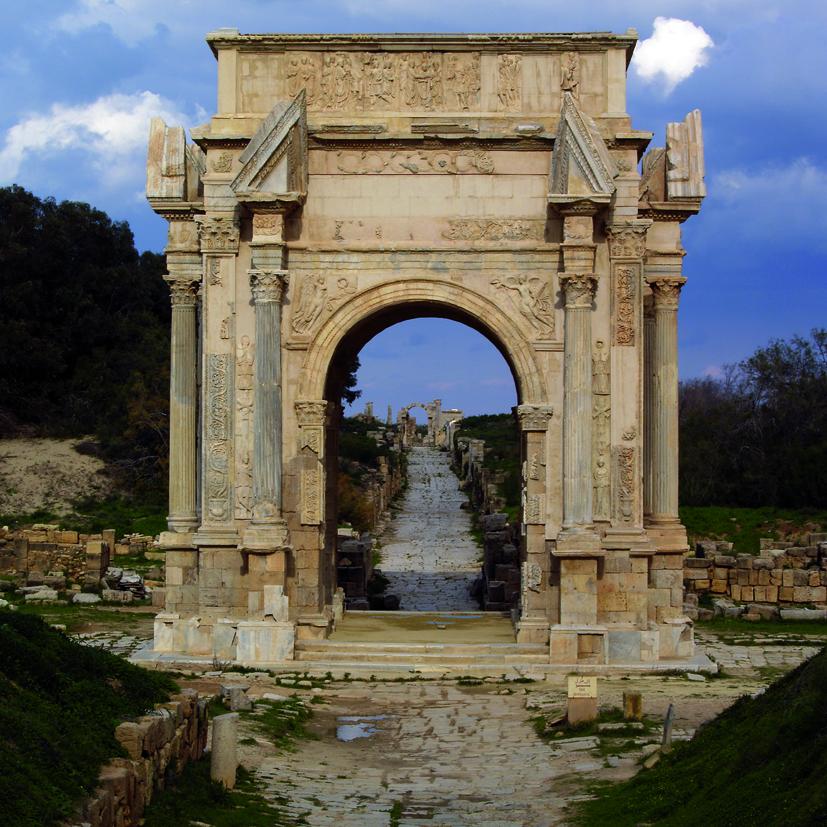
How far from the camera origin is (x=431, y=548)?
37562 millimetres

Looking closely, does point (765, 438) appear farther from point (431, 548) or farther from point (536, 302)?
point (536, 302)

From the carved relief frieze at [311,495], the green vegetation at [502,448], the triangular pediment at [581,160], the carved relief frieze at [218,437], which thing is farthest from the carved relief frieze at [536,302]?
the green vegetation at [502,448]

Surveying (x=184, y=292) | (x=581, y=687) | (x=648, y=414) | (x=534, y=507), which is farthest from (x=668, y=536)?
(x=184, y=292)

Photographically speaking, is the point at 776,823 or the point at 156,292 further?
the point at 156,292

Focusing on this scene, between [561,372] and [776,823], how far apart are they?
39.5 ft

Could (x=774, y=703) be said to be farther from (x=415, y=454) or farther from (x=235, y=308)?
(x=415, y=454)

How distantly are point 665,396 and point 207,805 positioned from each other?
11853 millimetres

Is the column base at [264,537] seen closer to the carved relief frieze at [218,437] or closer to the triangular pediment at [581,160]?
the carved relief frieze at [218,437]

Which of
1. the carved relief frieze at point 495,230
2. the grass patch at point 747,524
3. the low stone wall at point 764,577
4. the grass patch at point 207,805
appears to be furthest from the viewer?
the grass patch at point 747,524

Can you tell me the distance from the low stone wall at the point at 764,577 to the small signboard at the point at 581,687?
1172cm

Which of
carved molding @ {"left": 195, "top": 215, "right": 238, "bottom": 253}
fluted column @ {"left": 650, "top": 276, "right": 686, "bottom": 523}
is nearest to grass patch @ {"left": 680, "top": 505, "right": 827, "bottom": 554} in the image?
fluted column @ {"left": 650, "top": 276, "right": 686, "bottom": 523}

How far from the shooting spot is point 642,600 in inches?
754

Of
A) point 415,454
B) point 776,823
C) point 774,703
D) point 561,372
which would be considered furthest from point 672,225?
point 415,454

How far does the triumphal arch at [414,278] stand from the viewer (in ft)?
63.0
